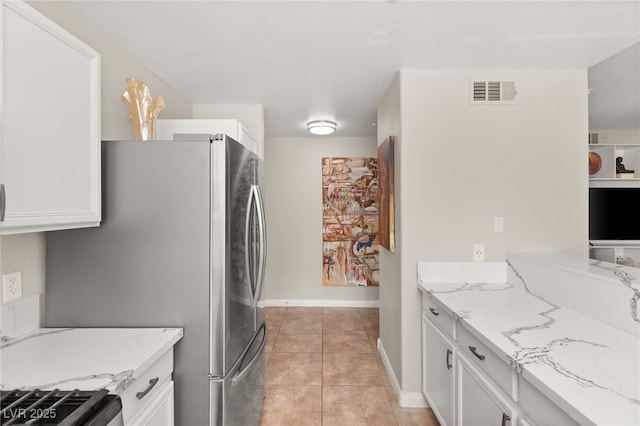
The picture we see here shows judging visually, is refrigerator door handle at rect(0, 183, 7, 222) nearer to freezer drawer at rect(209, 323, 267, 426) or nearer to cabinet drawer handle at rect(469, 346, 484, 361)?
freezer drawer at rect(209, 323, 267, 426)

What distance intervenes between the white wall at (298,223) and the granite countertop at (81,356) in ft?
11.0

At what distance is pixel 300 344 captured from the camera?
11.5 feet

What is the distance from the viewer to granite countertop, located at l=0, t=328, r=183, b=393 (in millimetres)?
1041

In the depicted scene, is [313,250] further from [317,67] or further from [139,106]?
[139,106]

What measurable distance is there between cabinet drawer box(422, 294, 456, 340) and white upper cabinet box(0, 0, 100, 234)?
191cm

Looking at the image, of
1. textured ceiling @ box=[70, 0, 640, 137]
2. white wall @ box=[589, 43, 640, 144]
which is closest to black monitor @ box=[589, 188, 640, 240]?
white wall @ box=[589, 43, 640, 144]

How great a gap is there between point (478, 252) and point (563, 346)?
1170mm

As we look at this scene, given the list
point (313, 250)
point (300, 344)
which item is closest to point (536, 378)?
point (300, 344)

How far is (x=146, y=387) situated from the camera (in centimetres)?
124

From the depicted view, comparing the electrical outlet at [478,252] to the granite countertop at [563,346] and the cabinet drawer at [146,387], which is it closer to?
the granite countertop at [563,346]

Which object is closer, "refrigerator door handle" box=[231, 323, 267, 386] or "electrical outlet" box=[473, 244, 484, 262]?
"refrigerator door handle" box=[231, 323, 267, 386]

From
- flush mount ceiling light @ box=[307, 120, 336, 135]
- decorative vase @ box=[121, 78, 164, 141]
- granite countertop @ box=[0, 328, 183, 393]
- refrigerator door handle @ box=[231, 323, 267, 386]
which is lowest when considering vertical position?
refrigerator door handle @ box=[231, 323, 267, 386]

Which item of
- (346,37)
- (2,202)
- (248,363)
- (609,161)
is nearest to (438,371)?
(248,363)

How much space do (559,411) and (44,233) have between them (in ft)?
7.18
